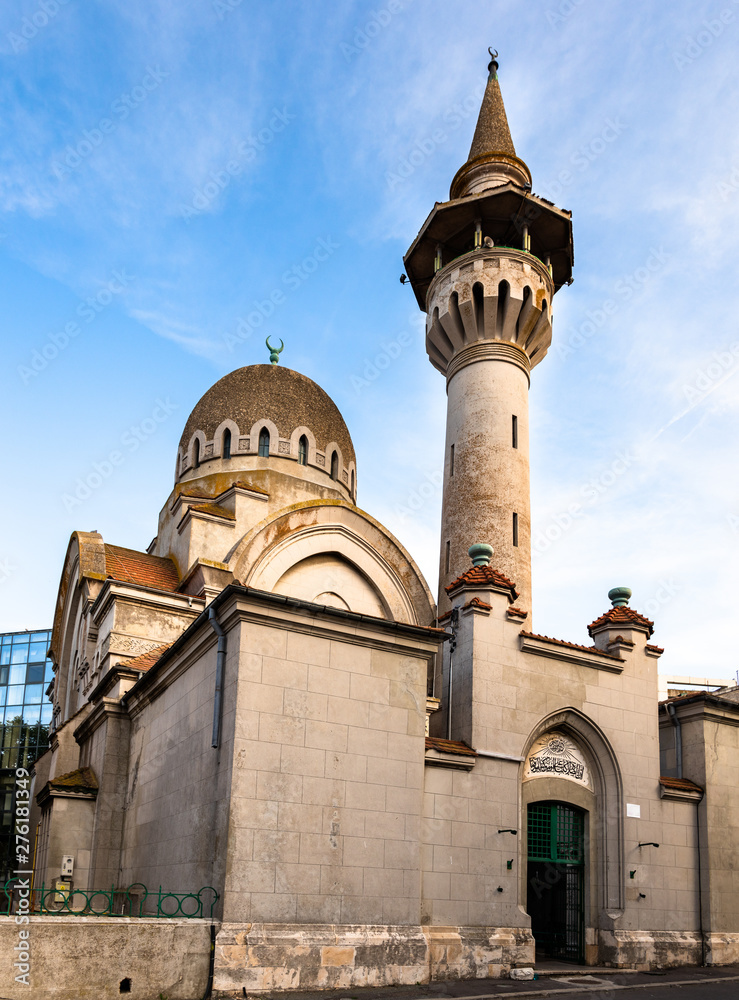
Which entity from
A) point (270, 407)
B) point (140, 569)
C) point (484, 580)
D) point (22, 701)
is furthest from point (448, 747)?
point (22, 701)

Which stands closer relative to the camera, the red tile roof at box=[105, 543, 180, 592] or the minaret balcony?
the red tile roof at box=[105, 543, 180, 592]

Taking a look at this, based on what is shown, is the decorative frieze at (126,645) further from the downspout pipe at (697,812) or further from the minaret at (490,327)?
the downspout pipe at (697,812)

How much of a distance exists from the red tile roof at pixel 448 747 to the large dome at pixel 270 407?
14066 mm

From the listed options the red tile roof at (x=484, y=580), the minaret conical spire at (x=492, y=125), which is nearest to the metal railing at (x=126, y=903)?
the red tile roof at (x=484, y=580)

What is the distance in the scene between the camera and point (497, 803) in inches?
544

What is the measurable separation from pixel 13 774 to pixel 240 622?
149ft

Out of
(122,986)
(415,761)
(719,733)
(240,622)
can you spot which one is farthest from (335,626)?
(719,733)

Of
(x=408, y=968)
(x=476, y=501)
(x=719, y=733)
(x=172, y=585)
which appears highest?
(x=476, y=501)

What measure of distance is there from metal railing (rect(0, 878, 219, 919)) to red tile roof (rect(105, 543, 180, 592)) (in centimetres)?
689

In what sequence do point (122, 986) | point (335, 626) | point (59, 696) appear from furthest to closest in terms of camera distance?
1. point (59, 696)
2. point (335, 626)
3. point (122, 986)

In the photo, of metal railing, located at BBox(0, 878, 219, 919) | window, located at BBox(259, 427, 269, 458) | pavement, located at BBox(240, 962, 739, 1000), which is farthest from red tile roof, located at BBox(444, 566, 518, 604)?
window, located at BBox(259, 427, 269, 458)

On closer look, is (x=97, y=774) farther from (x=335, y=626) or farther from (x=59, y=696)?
(x=59, y=696)

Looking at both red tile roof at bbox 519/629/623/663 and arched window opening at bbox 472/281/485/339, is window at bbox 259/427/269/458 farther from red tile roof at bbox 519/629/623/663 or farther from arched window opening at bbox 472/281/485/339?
red tile roof at bbox 519/629/623/663

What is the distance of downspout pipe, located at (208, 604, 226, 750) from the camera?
37.4 ft
